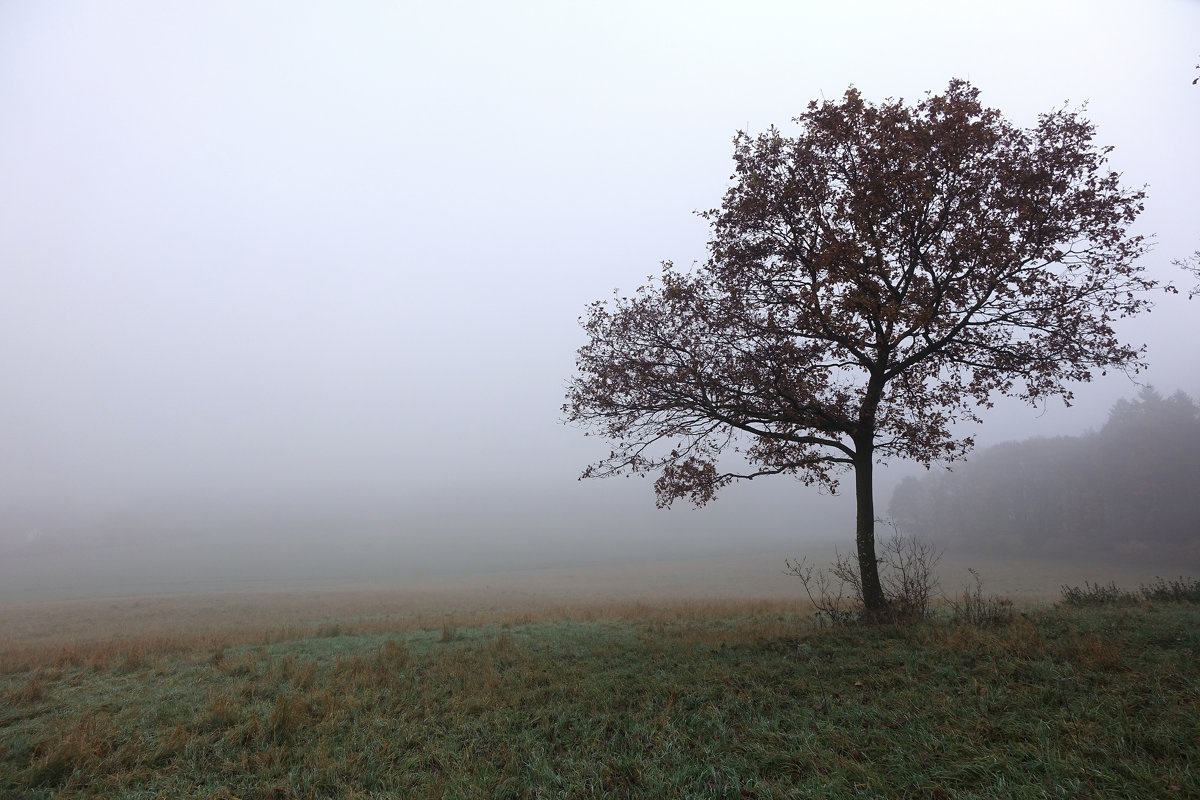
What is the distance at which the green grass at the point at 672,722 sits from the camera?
4539 mm

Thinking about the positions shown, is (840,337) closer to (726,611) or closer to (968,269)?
(968,269)

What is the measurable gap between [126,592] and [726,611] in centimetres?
7403

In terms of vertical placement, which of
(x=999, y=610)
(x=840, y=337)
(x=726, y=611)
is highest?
(x=840, y=337)

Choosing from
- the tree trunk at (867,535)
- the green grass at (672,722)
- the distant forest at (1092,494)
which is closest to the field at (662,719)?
the green grass at (672,722)

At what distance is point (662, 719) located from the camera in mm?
6152

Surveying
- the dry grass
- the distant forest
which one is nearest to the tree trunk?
the dry grass

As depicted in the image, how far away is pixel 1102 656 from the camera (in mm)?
6629

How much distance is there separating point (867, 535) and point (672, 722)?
23.2ft

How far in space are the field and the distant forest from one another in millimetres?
73458

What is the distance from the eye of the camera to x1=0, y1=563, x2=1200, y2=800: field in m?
4.57

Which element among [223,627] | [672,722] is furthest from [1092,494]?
[223,627]

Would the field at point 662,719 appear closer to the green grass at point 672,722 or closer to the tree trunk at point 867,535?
the green grass at point 672,722

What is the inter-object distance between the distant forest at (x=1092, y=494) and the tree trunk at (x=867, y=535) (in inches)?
2871

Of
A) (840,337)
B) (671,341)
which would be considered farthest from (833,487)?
(671,341)
